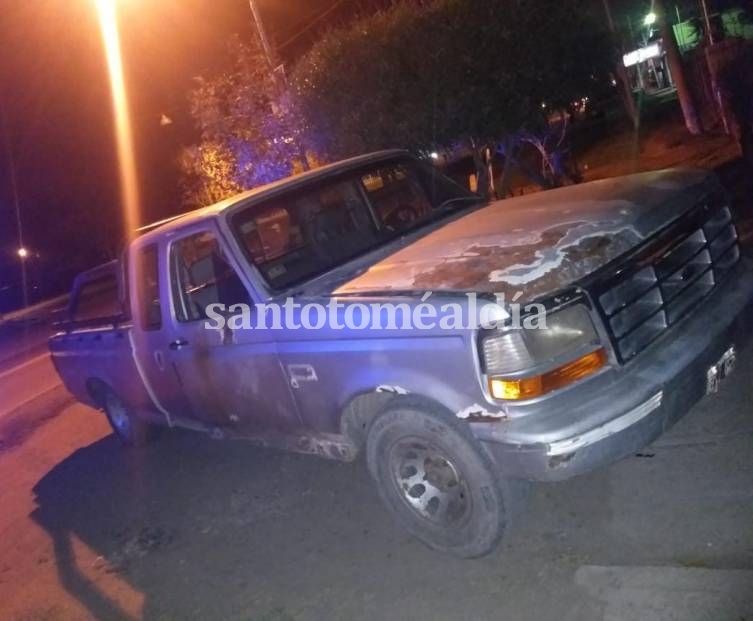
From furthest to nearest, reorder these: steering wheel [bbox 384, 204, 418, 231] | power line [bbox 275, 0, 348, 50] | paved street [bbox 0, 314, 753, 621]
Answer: power line [bbox 275, 0, 348, 50] < steering wheel [bbox 384, 204, 418, 231] < paved street [bbox 0, 314, 753, 621]

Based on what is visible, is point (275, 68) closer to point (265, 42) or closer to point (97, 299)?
point (265, 42)

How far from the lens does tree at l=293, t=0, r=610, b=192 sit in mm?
8102

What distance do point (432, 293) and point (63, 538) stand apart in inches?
143

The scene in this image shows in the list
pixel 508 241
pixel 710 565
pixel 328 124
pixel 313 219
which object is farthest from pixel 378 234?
pixel 328 124

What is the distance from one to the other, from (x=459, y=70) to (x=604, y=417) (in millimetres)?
6199

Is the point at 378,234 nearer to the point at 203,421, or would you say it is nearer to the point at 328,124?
the point at 203,421

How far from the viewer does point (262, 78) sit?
13.5 m

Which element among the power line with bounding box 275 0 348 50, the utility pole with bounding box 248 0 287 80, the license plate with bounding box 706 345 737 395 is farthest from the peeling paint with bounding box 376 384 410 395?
the power line with bounding box 275 0 348 50

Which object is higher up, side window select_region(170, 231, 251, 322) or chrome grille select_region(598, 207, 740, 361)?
side window select_region(170, 231, 251, 322)

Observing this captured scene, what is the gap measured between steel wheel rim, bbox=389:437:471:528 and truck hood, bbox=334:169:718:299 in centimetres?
80

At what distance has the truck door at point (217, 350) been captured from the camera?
3.91 metres

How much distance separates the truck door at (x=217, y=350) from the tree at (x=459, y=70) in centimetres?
452

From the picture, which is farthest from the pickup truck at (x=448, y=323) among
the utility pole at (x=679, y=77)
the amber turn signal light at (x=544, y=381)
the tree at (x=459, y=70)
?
the utility pole at (x=679, y=77)

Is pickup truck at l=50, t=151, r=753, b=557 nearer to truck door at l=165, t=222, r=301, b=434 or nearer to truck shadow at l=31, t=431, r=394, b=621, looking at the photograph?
truck door at l=165, t=222, r=301, b=434
